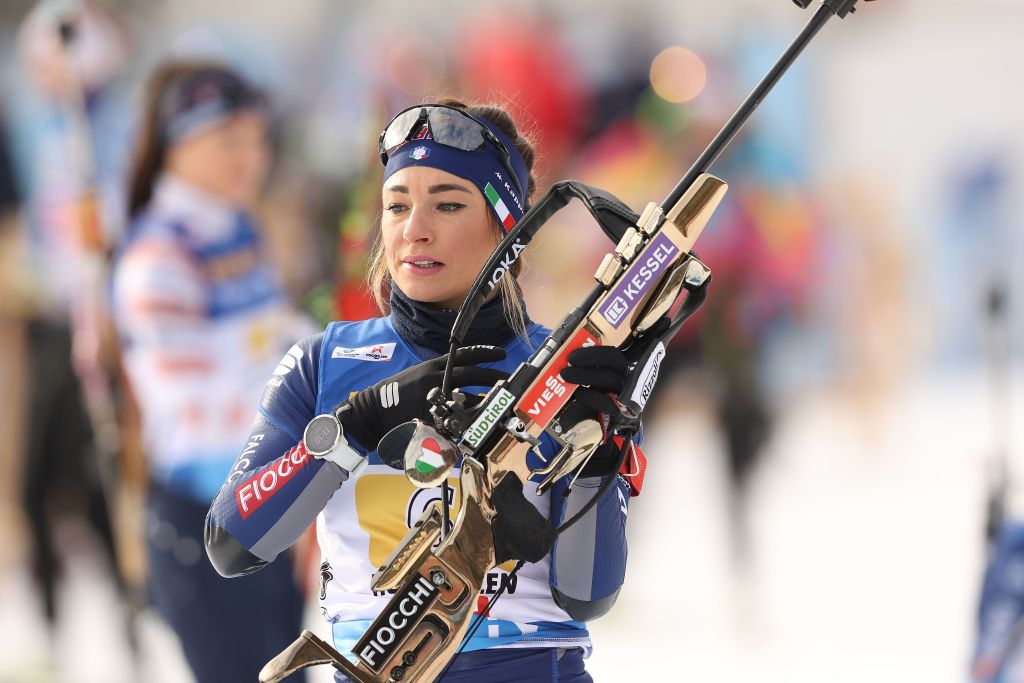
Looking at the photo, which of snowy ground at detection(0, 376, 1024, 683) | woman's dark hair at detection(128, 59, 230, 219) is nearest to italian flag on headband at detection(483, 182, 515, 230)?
woman's dark hair at detection(128, 59, 230, 219)

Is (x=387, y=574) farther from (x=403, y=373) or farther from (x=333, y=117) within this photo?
(x=333, y=117)

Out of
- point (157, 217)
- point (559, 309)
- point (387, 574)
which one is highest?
point (559, 309)

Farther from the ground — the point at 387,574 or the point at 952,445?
the point at 952,445

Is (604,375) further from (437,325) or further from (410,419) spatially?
(437,325)

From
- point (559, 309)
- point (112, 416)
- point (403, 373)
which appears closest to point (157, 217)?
point (112, 416)

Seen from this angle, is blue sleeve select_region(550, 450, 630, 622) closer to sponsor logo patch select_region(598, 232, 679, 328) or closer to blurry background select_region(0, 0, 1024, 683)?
sponsor logo patch select_region(598, 232, 679, 328)

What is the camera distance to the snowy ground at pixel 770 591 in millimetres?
5859

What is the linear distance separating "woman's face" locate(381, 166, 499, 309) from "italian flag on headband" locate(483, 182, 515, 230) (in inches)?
0.5

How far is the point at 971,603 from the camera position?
647cm

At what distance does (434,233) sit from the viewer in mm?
2287

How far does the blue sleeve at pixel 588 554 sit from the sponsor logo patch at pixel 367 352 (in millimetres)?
359

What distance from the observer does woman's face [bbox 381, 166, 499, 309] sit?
7.51ft

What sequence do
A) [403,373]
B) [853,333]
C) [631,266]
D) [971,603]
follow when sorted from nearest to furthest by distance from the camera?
[631,266] < [403,373] < [971,603] < [853,333]

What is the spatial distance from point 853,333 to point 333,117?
539cm
